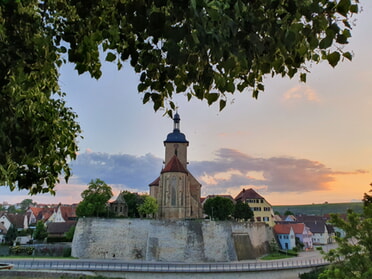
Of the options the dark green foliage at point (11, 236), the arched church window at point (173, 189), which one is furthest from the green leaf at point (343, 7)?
the dark green foliage at point (11, 236)

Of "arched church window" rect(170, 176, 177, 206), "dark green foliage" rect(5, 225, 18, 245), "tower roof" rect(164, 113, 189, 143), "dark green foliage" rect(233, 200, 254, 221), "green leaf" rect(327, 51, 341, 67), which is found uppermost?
"tower roof" rect(164, 113, 189, 143)

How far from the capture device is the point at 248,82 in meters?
3.13

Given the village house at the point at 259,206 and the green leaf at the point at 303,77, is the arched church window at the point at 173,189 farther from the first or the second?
the green leaf at the point at 303,77

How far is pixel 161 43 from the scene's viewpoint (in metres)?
2.71

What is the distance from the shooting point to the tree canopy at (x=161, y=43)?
2107mm

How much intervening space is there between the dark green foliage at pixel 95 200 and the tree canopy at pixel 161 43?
Result: 42.1 meters

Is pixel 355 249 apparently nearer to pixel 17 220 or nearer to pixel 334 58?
pixel 334 58

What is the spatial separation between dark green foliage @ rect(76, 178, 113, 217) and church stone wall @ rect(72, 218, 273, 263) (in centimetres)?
384

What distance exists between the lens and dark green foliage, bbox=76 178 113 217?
44028 millimetres

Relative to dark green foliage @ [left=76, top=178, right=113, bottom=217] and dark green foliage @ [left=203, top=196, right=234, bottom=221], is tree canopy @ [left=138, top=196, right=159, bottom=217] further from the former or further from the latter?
dark green foliage @ [left=203, top=196, right=234, bottom=221]

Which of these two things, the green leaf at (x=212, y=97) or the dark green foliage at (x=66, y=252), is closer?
the green leaf at (x=212, y=97)

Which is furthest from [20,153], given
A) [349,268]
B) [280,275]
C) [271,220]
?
[271,220]

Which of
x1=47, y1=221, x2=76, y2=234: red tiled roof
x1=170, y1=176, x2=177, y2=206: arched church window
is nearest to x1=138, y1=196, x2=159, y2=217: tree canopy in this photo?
x1=170, y1=176, x2=177, y2=206: arched church window

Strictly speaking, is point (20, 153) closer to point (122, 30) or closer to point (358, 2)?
point (122, 30)
